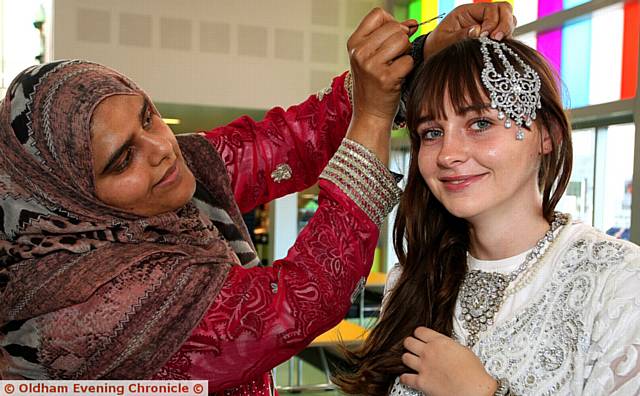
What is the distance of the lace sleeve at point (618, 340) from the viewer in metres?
1.09

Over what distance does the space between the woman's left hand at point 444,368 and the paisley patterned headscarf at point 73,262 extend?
416mm

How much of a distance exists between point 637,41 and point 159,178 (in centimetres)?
377

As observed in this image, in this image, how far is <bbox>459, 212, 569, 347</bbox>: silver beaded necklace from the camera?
134 cm

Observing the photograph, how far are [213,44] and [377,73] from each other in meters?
5.96

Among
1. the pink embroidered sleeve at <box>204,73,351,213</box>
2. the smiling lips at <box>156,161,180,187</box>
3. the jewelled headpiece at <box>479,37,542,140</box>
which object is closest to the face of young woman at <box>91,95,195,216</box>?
the smiling lips at <box>156,161,180,187</box>

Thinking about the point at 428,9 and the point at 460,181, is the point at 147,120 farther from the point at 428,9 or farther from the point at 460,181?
the point at 428,9

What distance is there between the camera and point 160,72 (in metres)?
6.59

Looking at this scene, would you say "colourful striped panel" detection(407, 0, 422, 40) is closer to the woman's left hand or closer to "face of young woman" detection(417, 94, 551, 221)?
"face of young woman" detection(417, 94, 551, 221)

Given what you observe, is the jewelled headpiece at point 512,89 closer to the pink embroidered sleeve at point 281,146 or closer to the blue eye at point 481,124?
the blue eye at point 481,124

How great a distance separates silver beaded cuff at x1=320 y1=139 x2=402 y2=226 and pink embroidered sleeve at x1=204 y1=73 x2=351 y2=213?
0.35m

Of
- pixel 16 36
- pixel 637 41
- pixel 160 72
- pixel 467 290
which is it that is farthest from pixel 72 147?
pixel 16 36

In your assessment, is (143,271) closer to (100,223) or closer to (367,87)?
(100,223)

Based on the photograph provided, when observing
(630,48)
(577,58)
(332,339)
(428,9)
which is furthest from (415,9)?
(332,339)

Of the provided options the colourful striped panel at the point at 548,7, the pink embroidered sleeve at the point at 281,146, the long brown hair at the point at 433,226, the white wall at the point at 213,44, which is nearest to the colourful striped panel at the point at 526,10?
the colourful striped panel at the point at 548,7
